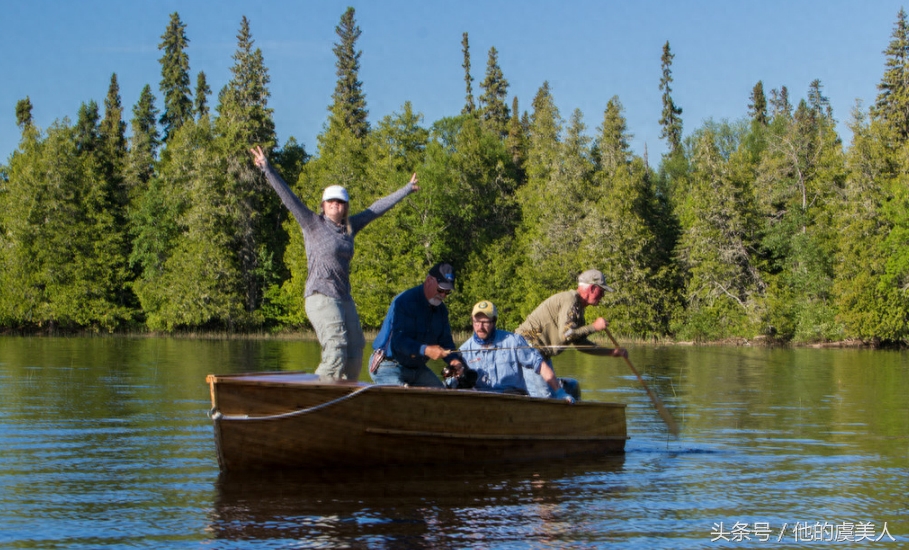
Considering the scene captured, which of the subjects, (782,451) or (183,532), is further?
(782,451)

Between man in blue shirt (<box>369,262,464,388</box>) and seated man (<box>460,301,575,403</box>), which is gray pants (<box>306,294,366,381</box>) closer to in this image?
man in blue shirt (<box>369,262,464,388</box>)

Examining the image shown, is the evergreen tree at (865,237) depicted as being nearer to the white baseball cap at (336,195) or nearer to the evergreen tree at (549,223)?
the evergreen tree at (549,223)

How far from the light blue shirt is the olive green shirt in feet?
0.53

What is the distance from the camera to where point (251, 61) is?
56125 mm

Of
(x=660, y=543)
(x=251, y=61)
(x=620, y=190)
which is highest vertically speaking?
(x=251, y=61)

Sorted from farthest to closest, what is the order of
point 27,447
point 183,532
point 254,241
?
point 254,241
point 27,447
point 183,532

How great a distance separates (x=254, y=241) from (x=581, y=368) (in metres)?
33.9

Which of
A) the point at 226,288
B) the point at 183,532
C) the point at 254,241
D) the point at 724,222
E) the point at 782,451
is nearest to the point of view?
the point at 183,532

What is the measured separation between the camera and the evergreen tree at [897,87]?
44.8 m

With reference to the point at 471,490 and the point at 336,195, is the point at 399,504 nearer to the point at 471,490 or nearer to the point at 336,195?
the point at 471,490

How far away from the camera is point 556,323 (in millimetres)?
9797

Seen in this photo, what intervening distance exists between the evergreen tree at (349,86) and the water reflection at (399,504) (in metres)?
51.3

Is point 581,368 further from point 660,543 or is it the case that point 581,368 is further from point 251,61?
point 251,61

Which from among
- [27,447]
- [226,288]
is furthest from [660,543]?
[226,288]
